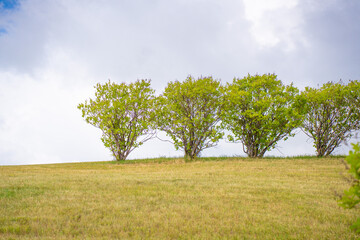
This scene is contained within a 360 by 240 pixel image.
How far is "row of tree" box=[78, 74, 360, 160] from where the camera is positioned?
26922 mm

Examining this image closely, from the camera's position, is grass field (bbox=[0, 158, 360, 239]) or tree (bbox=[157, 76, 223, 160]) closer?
grass field (bbox=[0, 158, 360, 239])

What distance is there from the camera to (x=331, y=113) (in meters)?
27.7

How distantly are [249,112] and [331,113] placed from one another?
8447mm

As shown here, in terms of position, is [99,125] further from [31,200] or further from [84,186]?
[31,200]

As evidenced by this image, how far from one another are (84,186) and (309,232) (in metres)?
10.1

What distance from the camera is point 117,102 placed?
95.6 ft

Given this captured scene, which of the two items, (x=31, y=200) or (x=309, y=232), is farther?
(x=31, y=200)

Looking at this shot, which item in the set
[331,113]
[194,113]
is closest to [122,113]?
[194,113]

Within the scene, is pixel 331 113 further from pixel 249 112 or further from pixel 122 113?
pixel 122 113

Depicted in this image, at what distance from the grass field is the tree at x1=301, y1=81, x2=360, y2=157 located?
15462 millimetres

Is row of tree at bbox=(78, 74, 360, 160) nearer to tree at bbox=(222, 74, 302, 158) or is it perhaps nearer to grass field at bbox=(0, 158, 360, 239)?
tree at bbox=(222, 74, 302, 158)

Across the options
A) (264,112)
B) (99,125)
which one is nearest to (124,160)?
(99,125)

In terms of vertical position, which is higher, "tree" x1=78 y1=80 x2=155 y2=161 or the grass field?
"tree" x1=78 y1=80 x2=155 y2=161

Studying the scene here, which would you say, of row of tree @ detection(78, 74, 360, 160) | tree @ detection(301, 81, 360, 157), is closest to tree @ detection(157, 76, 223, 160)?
row of tree @ detection(78, 74, 360, 160)
